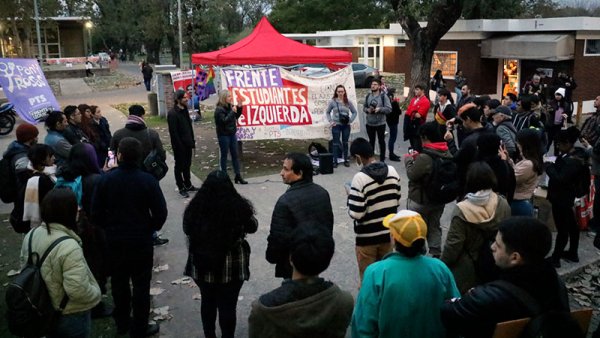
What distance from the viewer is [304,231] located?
2.84 meters

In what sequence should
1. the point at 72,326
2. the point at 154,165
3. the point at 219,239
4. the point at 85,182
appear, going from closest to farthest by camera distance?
the point at 72,326, the point at 219,239, the point at 85,182, the point at 154,165

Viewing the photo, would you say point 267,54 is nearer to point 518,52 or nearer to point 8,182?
point 8,182

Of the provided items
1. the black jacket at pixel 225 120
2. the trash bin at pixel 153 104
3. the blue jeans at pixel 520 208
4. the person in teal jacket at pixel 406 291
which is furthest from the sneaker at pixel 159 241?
the trash bin at pixel 153 104

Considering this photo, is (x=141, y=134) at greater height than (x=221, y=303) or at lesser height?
greater

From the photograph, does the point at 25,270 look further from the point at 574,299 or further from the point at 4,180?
the point at 574,299

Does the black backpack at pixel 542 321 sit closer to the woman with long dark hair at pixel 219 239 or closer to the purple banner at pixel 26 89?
the woman with long dark hair at pixel 219 239

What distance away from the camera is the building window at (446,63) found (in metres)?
22.5

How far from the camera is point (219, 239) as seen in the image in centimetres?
392

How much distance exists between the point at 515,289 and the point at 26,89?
25.3 ft

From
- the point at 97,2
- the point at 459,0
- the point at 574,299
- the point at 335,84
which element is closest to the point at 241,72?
the point at 335,84

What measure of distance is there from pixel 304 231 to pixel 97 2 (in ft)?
222

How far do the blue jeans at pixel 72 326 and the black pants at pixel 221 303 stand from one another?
2.81 ft

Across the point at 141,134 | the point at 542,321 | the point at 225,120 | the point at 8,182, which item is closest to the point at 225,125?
the point at 225,120

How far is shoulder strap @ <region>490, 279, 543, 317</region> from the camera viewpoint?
2555mm
